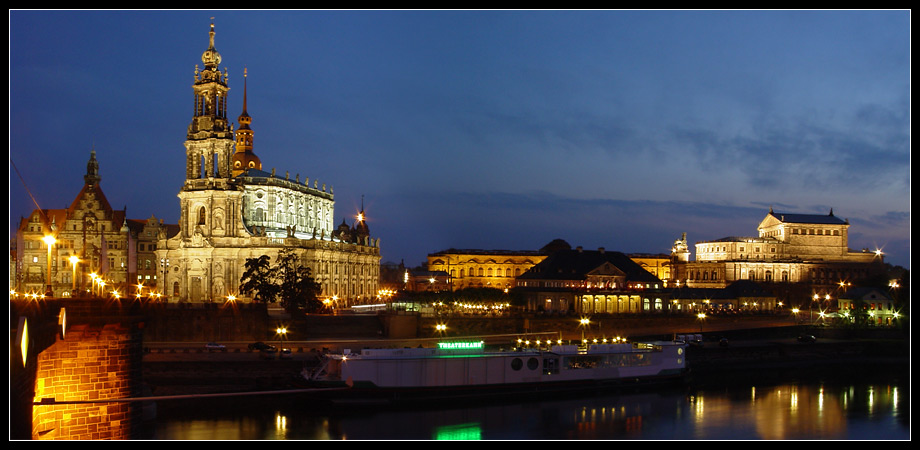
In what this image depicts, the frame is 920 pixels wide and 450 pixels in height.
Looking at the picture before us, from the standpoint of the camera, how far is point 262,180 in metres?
103

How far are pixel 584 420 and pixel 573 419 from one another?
61cm

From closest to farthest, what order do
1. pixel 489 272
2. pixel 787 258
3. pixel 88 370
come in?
1. pixel 88 370
2. pixel 787 258
3. pixel 489 272

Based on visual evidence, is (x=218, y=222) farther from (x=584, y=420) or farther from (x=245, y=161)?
(x=584, y=420)

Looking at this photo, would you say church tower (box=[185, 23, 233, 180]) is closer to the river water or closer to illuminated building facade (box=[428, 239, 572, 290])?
the river water

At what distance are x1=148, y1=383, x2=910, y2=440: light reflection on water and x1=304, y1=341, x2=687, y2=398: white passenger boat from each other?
5.69ft

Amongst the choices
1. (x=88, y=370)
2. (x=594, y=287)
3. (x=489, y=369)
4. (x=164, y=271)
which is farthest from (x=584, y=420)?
(x=164, y=271)

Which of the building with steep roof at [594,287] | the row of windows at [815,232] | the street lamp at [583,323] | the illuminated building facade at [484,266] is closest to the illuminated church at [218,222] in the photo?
the building with steep roof at [594,287]

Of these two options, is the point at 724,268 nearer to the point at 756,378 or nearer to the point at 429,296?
the point at 429,296

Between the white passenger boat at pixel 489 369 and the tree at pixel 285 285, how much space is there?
75.0 feet

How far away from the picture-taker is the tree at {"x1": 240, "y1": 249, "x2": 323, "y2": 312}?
74125mm

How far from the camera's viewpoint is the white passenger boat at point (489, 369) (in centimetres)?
5047

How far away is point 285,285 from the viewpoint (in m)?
76.3

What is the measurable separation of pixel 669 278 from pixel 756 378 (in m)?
99.8

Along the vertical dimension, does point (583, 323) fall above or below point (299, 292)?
below
